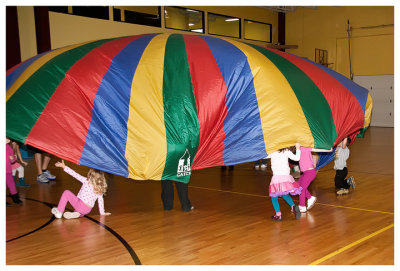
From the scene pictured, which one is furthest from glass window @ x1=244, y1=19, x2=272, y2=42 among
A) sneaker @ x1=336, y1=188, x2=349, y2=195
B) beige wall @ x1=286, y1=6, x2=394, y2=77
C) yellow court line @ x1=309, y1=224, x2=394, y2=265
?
yellow court line @ x1=309, y1=224, x2=394, y2=265

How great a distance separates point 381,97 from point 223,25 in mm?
7070

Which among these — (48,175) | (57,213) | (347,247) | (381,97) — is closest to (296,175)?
(347,247)

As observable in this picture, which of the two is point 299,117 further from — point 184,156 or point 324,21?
point 324,21

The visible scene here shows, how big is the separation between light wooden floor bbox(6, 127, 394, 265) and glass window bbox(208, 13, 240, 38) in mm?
10625

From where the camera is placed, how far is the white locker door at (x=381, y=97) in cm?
1697

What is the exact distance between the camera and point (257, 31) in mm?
18000

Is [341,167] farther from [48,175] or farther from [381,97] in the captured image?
[381,97]

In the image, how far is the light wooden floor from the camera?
11.4ft

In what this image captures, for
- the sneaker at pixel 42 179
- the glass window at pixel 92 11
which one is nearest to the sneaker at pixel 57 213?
the sneaker at pixel 42 179

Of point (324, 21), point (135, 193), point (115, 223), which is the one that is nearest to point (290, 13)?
point (324, 21)

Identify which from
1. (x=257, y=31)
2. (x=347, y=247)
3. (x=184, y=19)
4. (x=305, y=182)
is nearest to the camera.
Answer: (x=347, y=247)

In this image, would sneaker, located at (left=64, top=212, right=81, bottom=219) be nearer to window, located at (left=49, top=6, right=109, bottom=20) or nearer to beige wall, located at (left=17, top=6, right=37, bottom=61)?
beige wall, located at (left=17, top=6, right=37, bottom=61)

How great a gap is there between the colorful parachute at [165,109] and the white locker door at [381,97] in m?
13.7

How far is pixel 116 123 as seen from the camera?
420cm
